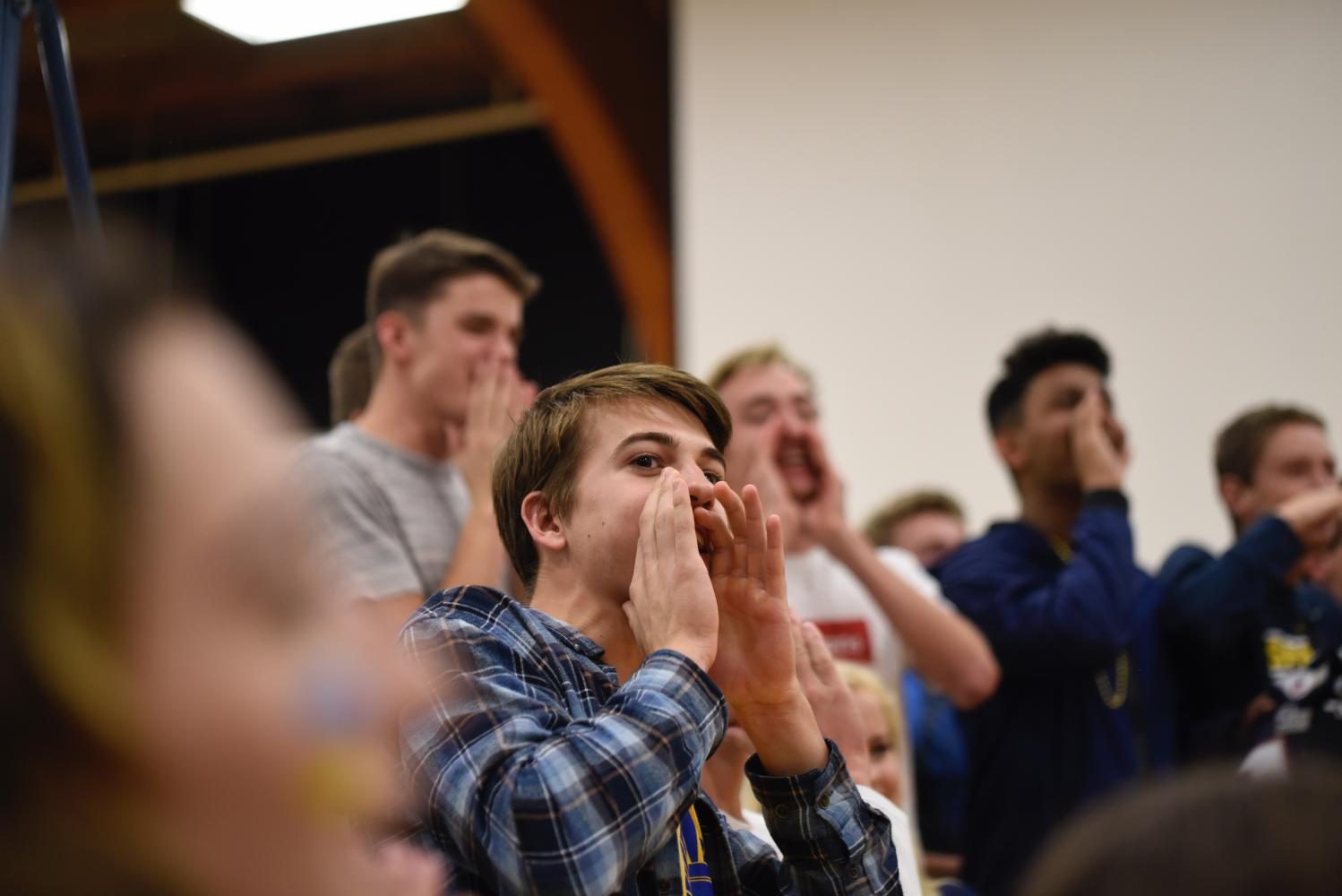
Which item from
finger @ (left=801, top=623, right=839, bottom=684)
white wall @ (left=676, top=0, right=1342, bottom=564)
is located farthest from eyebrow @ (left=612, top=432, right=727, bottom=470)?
white wall @ (left=676, top=0, right=1342, bottom=564)

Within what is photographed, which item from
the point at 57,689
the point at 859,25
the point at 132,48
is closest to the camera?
the point at 57,689

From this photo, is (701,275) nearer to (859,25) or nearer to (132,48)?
(859,25)

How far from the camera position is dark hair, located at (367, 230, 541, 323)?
2.38 metres

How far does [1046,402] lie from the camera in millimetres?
2764

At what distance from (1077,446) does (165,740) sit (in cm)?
235

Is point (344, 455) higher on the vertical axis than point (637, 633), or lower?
higher

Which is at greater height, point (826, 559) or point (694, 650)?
point (694, 650)

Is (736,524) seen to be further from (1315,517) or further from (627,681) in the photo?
(1315,517)

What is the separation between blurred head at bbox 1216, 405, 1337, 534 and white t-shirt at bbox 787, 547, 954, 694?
663 mm

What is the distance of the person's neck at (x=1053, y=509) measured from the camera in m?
2.72

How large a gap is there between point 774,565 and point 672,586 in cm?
18

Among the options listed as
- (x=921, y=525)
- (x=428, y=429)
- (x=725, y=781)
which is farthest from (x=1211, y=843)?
(x=921, y=525)

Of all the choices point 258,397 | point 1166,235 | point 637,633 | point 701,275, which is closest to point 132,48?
point 701,275

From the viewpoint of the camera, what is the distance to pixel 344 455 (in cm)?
214
